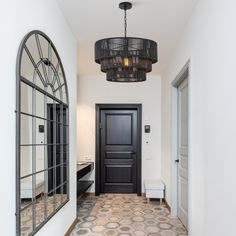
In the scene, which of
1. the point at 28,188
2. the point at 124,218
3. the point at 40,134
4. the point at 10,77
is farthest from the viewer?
the point at 124,218

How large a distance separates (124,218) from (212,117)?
101 inches

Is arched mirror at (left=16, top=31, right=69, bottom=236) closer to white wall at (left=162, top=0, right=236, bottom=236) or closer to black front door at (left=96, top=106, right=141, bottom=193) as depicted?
white wall at (left=162, top=0, right=236, bottom=236)

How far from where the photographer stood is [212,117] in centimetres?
238

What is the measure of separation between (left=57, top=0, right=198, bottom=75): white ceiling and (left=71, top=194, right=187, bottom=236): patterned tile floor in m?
2.73

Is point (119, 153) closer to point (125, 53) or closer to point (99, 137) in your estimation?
point (99, 137)

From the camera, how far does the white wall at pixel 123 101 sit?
238 inches

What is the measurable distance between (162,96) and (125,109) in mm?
875

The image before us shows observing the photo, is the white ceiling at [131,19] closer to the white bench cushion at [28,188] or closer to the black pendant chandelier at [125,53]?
the black pendant chandelier at [125,53]

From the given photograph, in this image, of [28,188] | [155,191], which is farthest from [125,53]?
[155,191]

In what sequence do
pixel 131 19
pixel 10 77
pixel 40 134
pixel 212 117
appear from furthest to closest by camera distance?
pixel 131 19 → pixel 40 134 → pixel 212 117 → pixel 10 77

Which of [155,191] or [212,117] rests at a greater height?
[212,117]

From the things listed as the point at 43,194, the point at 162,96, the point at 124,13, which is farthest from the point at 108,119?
the point at 43,194

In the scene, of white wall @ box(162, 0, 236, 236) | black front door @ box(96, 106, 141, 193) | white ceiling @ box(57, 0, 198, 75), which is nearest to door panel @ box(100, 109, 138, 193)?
black front door @ box(96, 106, 141, 193)

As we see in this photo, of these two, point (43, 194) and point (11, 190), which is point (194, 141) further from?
point (11, 190)
